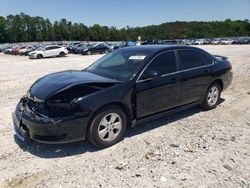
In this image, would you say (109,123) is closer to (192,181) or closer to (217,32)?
(192,181)

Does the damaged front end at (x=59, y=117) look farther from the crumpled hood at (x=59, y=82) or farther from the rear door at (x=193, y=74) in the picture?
the rear door at (x=193, y=74)

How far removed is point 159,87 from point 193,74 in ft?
3.62

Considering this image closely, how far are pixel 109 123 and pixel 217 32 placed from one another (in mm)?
157127

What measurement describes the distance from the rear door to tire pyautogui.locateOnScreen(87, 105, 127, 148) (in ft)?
5.42

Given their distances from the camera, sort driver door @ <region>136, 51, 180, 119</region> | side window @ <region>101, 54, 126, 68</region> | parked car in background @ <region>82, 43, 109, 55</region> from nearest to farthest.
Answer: driver door @ <region>136, 51, 180, 119</region> < side window @ <region>101, 54, 126, 68</region> < parked car in background @ <region>82, 43, 109, 55</region>

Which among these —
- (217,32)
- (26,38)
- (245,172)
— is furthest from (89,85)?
(217,32)

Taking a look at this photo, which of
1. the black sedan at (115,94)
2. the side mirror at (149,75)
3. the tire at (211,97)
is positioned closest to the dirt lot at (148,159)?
the black sedan at (115,94)

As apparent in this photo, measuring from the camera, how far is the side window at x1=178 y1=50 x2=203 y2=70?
5.67 metres

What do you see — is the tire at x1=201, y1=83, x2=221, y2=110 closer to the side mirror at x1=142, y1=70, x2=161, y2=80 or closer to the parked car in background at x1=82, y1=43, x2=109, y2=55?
the side mirror at x1=142, y1=70, x2=161, y2=80

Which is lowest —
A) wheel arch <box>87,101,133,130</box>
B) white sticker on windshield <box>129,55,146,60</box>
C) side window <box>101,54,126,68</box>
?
wheel arch <box>87,101,133,130</box>

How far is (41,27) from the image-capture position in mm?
116500

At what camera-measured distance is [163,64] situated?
17.3ft

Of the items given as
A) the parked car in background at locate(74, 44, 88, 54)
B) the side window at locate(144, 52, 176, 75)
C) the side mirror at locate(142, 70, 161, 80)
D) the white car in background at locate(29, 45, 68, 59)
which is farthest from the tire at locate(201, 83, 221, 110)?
the parked car in background at locate(74, 44, 88, 54)

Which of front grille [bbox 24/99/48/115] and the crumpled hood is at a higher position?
the crumpled hood
